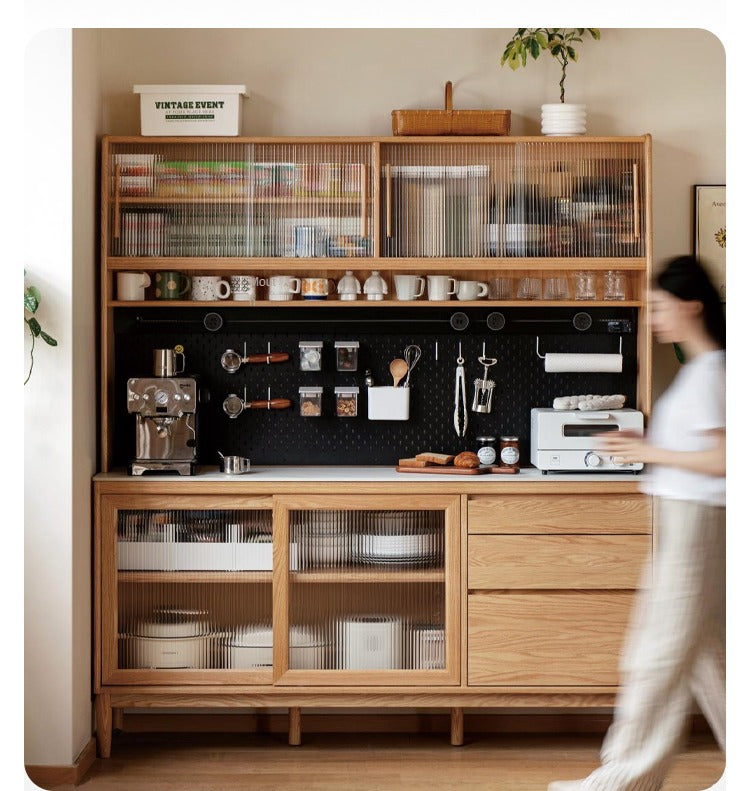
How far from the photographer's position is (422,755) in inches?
142

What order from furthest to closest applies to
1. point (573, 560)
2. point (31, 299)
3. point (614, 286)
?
point (614, 286)
point (573, 560)
point (31, 299)

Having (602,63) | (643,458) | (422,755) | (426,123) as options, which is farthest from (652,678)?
(602,63)

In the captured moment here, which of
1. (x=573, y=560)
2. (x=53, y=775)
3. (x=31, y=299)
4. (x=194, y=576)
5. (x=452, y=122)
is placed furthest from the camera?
(x=452, y=122)

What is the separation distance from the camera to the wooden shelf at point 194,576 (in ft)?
11.8

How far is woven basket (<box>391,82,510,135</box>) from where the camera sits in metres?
3.71

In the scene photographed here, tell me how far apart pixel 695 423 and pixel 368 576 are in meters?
1.42

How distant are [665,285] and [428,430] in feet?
4.82

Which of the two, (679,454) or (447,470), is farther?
(447,470)

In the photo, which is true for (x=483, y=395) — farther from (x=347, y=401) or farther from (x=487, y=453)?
(x=347, y=401)

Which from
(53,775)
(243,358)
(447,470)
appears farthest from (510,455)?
(53,775)

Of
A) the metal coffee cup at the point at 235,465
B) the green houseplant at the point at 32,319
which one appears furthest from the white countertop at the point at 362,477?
the green houseplant at the point at 32,319

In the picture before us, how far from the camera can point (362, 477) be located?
360 cm

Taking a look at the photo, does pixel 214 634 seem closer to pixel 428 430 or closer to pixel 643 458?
pixel 428 430

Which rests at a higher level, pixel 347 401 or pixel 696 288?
pixel 696 288
